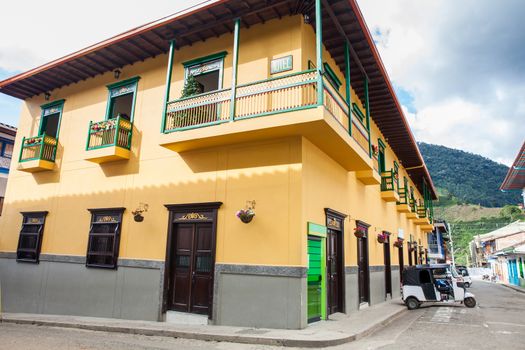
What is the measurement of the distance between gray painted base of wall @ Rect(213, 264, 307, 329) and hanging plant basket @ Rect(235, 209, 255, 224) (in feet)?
3.51

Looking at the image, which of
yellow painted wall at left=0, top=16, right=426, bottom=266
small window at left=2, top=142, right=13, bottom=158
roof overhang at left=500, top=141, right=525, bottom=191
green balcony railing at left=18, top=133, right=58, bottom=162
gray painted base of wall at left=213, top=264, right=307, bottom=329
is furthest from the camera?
roof overhang at left=500, top=141, right=525, bottom=191

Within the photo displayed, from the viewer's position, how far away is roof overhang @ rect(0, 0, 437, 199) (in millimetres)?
9117

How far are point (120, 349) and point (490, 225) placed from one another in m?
97.7

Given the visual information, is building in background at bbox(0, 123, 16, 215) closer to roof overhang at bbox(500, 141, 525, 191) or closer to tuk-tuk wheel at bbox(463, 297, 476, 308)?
tuk-tuk wheel at bbox(463, 297, 476, 308)

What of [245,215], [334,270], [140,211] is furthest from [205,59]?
[334,270]

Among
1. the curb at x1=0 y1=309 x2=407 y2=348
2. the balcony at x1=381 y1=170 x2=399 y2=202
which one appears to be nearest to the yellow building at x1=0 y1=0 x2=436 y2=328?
the curb at x1=0 y1=309 x2=407 y2=348

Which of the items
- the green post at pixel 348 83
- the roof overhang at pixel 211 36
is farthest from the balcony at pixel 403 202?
the green post at pixel 348 83

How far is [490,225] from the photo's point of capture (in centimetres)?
8581

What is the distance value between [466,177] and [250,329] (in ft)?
411

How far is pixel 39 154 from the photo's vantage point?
1282 cm

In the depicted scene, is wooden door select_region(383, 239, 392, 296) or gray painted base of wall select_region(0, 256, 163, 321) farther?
wooden door select_region(383, 239, 392, 296)

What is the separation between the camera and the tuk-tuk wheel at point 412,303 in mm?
13188

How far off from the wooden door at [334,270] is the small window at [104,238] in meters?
6.12

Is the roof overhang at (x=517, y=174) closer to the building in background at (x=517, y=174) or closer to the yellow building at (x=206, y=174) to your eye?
the building in background at (x=517, y=174)
